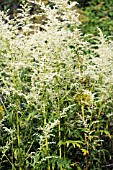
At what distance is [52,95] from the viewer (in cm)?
414

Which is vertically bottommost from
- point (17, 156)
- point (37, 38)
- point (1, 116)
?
point (17, 156)

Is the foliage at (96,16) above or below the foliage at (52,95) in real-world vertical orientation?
above

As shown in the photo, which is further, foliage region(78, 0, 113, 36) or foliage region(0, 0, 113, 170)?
foliage region(78, 0, 113, 36)

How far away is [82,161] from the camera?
15.1 feet

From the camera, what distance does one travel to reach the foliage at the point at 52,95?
4.00 meters

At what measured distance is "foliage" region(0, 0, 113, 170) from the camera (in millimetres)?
4004

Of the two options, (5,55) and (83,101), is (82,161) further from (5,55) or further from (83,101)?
(5,55)

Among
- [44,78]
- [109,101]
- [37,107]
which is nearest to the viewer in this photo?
[44,78]

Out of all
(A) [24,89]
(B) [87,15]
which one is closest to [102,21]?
(B) [87,15]

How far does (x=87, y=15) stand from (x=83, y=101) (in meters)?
8.31

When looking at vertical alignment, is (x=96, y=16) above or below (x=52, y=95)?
above

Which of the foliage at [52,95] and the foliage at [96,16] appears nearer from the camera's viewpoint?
the foliage at [52,95]

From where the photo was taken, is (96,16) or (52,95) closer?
(52,95)

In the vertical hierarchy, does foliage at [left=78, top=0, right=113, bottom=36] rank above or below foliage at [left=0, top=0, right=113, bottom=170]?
above
